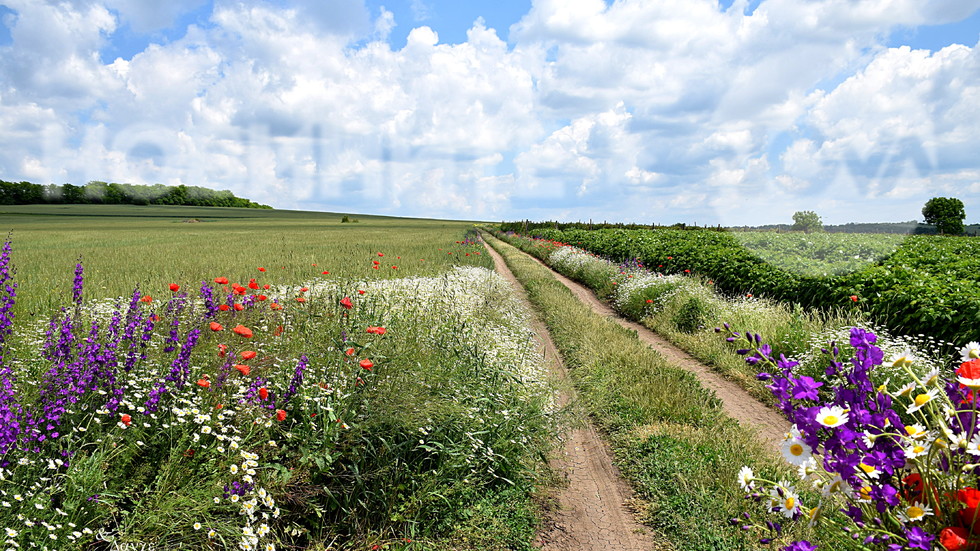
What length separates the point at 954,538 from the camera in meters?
1.62

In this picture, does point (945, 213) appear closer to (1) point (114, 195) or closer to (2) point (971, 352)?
(2) point (971, 352)

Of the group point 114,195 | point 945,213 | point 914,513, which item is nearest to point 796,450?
point 914,513

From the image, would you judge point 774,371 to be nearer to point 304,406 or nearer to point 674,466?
point 674,466

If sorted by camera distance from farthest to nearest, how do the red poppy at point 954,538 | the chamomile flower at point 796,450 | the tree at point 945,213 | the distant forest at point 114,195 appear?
the distant forest at point 114,195 → the tree at point 945,213 → the chamomile flower at point 796,450 → the red poppy at point 954,538

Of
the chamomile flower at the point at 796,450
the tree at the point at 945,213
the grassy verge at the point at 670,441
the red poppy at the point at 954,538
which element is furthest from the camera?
the tree at the point at 945,213

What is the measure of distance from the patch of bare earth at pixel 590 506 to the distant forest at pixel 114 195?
105 meters

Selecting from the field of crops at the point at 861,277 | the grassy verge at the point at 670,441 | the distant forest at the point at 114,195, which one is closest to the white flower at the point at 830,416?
the grassy verge at the point at 670,441

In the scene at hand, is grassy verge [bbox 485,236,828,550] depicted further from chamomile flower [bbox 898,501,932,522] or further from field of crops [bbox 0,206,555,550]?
chamomile flower [bbox 898,501,932,522]

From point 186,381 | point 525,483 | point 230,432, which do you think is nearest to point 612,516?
point 525,483

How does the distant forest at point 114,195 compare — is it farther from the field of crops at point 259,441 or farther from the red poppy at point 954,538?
the red poppy at point 954,538

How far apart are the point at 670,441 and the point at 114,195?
12431cm

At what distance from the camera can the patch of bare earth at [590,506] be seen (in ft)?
12.4

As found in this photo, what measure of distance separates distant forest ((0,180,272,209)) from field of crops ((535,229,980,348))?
10331cm

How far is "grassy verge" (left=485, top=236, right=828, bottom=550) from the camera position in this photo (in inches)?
154
